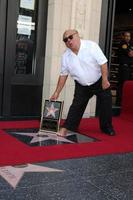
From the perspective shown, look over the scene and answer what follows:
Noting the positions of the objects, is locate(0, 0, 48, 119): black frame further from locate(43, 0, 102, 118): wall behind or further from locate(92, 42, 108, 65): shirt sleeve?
locate(92, 42, 108, 65): shirt sleeve

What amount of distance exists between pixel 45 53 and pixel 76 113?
173 cm

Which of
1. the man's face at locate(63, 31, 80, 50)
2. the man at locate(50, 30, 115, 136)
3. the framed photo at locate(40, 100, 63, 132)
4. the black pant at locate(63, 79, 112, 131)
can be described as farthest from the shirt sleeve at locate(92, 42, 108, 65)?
the framed photo at locate(40, 100, 63, 132)

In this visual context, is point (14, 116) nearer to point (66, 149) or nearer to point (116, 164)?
point (66, 149)

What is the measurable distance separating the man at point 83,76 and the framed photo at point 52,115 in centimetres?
10

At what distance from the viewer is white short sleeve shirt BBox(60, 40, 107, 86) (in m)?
5.28

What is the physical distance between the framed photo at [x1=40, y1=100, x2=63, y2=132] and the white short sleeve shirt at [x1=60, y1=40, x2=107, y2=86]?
1.49ft

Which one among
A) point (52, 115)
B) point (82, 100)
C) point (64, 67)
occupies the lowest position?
point (52, 115)

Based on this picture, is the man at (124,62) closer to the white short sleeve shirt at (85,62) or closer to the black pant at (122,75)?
the black pant at (122,75)

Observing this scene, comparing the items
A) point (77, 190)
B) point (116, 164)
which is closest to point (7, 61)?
point (116, 164)

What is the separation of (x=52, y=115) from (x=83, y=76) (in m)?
0.72

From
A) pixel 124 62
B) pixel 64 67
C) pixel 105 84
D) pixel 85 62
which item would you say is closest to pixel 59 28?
pixel 64 67

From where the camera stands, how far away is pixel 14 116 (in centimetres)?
673

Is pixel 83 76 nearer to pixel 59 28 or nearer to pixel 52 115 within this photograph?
pixel 52 115

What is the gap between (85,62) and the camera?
5.34 metres
